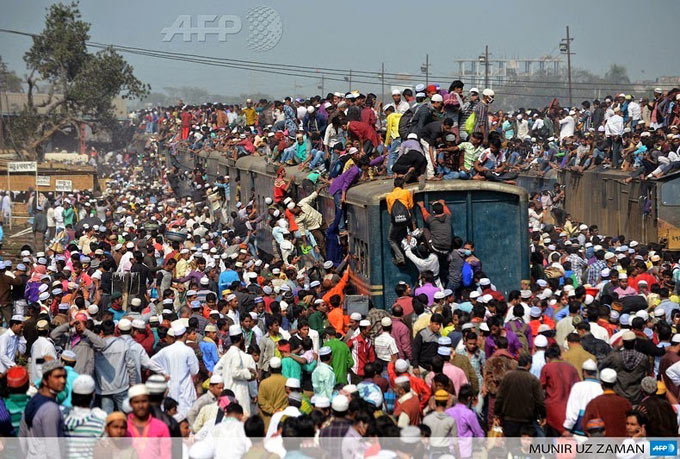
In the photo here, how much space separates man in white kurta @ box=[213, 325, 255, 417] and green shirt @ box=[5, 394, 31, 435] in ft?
7.19

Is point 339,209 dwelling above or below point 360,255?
above

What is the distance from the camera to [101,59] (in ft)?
230

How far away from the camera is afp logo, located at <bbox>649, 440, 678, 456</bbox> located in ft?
31.5

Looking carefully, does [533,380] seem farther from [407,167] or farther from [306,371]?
[407,167]

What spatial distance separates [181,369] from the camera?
11.7 m

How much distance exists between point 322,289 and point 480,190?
2.63 meters

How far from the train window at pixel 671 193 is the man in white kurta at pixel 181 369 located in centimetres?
1352

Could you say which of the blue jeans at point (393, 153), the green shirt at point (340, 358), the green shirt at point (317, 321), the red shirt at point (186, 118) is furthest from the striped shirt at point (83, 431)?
the red shirt at point (186, 118)

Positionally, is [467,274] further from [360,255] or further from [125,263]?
[125,263]

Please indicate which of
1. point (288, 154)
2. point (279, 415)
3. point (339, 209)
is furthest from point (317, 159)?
point (279, 415)

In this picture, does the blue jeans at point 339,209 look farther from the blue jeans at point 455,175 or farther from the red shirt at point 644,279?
the red shirt at point 644,279

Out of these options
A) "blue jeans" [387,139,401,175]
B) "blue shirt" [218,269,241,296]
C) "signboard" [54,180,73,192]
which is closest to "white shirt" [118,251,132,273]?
"blue shirt" [218,269,241,296]

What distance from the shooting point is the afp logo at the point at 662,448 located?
961 centimetres

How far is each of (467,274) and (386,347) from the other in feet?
11.2
